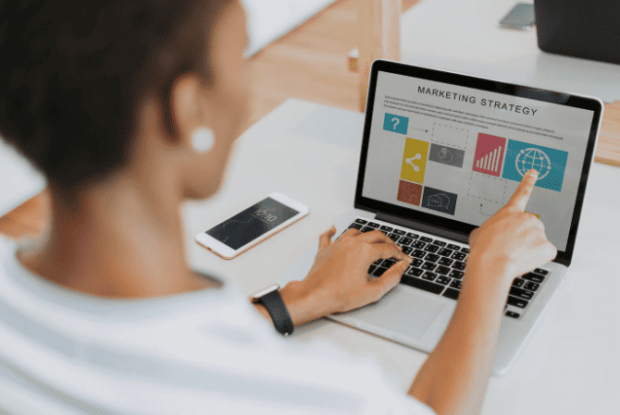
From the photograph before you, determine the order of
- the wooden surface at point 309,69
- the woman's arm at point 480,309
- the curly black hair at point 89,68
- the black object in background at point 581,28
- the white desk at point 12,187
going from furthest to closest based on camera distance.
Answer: the wooden surface at point 309,69
the white desk at point 12,187
the black object in background at point 581,28
the woman's arm at point 480,309
the curly black hair at point 89,68

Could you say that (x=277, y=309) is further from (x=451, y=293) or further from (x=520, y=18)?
(x=520, y=18)

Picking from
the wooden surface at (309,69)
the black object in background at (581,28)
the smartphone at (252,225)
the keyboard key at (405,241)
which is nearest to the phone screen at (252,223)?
the smartphone at (252,225)

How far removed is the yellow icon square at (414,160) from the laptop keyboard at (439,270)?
3.9 inches

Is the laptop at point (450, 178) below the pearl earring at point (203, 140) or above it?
below

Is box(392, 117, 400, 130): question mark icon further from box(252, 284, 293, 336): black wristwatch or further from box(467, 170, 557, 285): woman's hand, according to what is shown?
box(252, 284, 293, 336): black wristwatch

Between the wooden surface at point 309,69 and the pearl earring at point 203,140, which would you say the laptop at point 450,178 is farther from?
the wooden surface at point 309,69

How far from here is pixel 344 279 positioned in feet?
2.97

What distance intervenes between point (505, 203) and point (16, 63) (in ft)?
2.57

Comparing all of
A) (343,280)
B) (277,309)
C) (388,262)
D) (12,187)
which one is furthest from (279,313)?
(12,187)

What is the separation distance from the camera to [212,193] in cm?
59

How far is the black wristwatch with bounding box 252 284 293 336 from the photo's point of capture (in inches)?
33.8

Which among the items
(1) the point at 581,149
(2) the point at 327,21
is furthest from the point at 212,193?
(2) the point at 327,21

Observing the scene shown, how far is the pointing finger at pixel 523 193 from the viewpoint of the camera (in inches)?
35.0

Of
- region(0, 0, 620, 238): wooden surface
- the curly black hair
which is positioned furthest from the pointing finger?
region(0, 0, 620, 238): wooden surface
